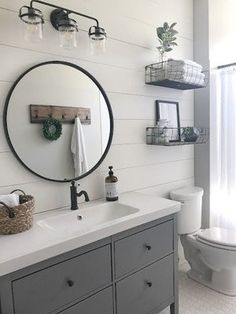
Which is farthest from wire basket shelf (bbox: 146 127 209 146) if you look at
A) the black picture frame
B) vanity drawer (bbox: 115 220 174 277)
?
vanity drawer (bbox: 115 220 174 277)

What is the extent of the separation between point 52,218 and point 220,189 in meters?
1.67

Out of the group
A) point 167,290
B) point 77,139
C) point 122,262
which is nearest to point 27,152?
point 77,139

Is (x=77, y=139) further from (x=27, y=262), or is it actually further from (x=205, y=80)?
(x=205, y=80)

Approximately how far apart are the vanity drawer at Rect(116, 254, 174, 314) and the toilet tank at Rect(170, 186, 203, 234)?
1.87 feet

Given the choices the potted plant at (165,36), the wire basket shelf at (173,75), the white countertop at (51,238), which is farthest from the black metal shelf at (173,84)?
the white countertop at (51,238)

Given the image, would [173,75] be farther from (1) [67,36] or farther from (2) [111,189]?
(2) [111,189]

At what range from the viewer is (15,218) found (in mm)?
1250

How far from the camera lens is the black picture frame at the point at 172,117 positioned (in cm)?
225

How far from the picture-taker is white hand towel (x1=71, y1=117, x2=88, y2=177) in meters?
1.75

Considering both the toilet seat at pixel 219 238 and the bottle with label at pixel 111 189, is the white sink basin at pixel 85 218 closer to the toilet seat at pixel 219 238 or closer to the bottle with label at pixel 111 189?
the bottle with label at pixel 111 189

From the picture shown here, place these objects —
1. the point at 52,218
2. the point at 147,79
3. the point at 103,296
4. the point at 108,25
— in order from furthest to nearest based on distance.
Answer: the point at 147,79 → the point at 108,25 → the point at 52,218 → the point at 103,296

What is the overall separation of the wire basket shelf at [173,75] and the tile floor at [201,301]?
1700mm

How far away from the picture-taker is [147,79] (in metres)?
2.15

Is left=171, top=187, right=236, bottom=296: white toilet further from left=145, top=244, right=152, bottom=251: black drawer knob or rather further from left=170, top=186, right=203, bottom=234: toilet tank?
left=145, top=244, right=152, bottom=251: black drawer knob
